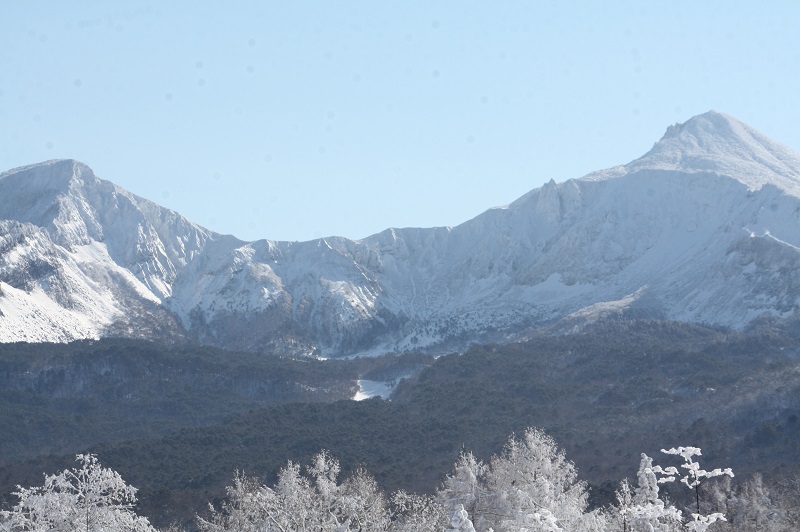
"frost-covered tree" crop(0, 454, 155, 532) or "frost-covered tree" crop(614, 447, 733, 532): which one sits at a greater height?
"frost-covered tree" crop(0, 454, 155, 532)

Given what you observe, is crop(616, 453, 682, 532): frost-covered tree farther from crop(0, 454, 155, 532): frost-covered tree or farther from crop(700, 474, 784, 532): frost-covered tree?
crop(700, 474, 784, 532): frost-covered tree

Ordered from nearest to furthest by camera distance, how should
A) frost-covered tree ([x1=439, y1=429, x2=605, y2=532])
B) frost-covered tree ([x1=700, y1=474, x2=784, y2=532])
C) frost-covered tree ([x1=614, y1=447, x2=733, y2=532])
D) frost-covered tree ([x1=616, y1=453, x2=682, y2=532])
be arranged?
1. frost-covered tree ([x1=614, y1=447, x2=733, y2=532])
2. frost-covered tree ([x1=616, y1=453, x2=682, y2=532])
3. frost-covered tree ([x1=439, y1=429, x2=605, y2=532])
4. frost-covered tree ([x1=700, y1=474, x2=784, y2=532])

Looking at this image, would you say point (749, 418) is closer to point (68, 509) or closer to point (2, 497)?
point (2, 497)

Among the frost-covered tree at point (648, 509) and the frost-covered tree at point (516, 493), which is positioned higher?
the frost-covered tree at point (648, 509)

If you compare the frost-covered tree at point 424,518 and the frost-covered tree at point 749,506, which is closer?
the frost-covered tree at point 424,518

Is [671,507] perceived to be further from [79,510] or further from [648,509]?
[79,510]

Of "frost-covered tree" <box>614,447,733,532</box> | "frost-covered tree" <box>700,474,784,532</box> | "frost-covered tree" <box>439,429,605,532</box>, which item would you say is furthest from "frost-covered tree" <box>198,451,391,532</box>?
"frost-covered tree" <box>700,474,784,532</box>

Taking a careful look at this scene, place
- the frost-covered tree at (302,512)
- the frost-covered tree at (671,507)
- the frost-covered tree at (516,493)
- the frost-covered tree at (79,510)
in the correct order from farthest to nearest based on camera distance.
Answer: the frost-covered tree at (302,512), the frost-covered tree at (516,493), the frost-covered tree at (79,510), the frost-covered tree at (671,507)

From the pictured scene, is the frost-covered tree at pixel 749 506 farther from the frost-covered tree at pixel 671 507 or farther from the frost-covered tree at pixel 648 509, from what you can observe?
the frost-covered tree at pixel 671 507

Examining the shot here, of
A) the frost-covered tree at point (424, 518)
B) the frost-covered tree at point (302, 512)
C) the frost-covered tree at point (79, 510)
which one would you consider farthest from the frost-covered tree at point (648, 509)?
the frost-covered tree at point (79, 510)

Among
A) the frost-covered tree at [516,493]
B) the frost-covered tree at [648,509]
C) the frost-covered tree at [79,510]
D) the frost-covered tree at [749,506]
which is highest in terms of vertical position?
the frost-covered tree at [79,510]

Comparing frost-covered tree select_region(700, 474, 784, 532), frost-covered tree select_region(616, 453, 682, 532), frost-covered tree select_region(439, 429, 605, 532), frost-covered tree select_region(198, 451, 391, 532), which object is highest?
frost-covered tree select_region(616, 453, 682, 532)

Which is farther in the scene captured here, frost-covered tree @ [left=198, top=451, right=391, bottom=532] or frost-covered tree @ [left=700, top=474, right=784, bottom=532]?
frost-covered tree @ [left=700, top=474, right=784, bottom=532]

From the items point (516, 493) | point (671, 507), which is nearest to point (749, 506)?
point (516, 493)
